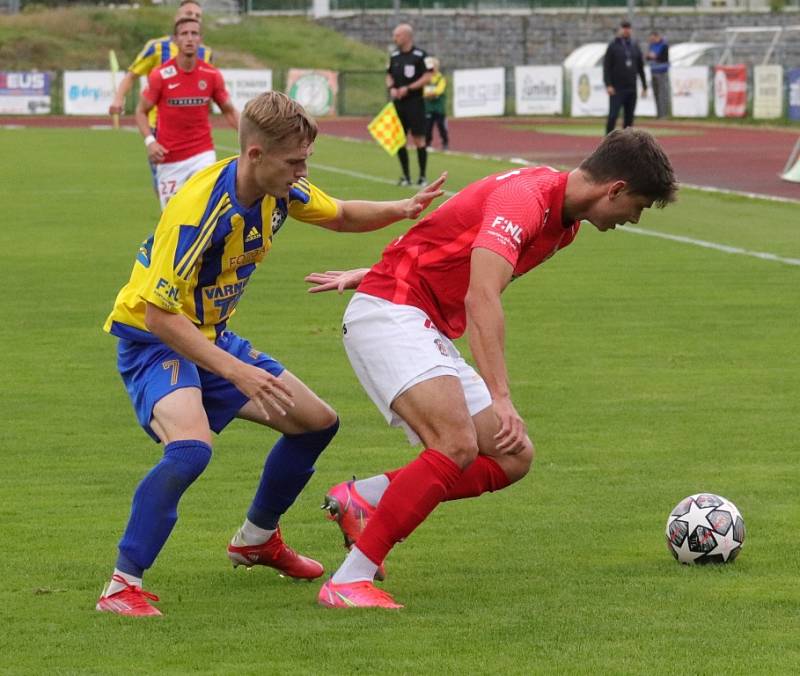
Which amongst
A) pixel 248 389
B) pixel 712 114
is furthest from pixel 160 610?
pixel 712 114

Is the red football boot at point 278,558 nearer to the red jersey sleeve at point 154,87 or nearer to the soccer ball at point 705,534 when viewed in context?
the soccer ball at point 705,534

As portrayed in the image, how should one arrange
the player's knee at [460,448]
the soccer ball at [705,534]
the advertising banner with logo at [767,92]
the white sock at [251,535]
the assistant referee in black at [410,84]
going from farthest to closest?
the advertising banner with logo at [767,92], the assistant referee in black at [410,84], the soccer ball at [705,534], the white sock at [251,535], the player's knee at [460,448]

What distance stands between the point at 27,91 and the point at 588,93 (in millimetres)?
16911

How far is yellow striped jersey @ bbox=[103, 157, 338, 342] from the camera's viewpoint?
18.3ft

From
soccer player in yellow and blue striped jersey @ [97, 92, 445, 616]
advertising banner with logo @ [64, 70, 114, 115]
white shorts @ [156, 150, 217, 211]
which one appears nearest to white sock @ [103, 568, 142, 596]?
soccer player in yellow and blue striped jersey @ [97, 92, 445, 616]

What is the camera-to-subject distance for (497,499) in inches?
299

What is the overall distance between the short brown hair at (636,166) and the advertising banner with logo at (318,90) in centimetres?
4688

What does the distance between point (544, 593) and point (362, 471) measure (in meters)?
2.31

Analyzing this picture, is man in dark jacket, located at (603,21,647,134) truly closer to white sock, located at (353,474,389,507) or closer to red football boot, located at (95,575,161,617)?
white sock, located at (353,474,389,507)

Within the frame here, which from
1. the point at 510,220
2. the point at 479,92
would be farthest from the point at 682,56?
the point at 510,220

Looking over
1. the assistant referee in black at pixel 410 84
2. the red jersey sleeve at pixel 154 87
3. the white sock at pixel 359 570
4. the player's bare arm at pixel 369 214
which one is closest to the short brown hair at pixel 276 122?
the player's bare arm at pixel 369 214

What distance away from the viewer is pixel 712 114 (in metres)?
47.5

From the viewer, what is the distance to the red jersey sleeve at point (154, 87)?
16.5 m

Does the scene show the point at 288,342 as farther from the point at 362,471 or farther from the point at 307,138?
the point at 307,138
